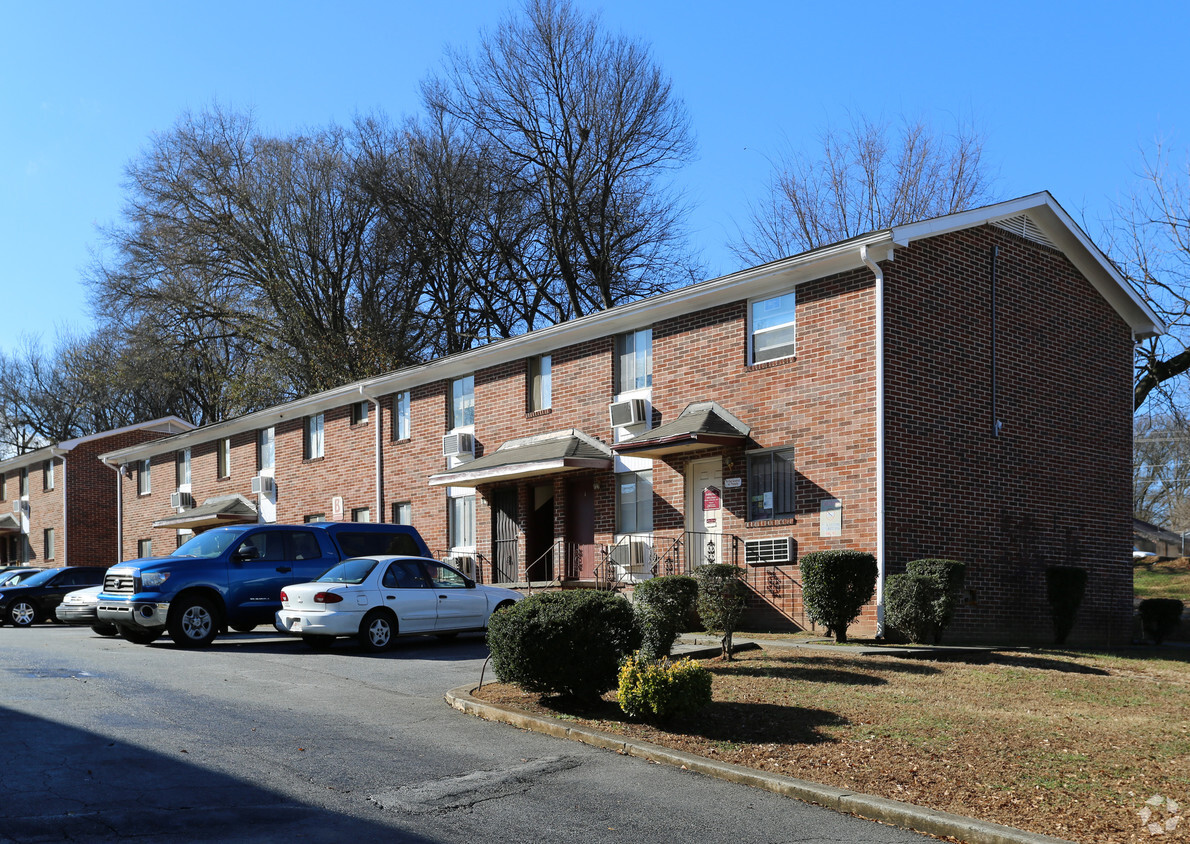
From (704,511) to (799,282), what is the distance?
14.5ft

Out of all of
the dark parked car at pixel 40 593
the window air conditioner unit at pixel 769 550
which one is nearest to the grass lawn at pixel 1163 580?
the window air conditioner unit at pixel 769 550

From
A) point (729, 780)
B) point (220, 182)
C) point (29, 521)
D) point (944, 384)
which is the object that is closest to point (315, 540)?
point (944, 384)

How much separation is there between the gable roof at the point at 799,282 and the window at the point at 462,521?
3.04 m

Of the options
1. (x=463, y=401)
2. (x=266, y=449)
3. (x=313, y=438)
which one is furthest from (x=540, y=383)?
(x=266, y=449)

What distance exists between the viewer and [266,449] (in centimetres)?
3344

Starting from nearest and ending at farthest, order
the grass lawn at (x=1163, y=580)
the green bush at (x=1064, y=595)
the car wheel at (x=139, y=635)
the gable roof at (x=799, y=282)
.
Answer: the car wheel at (x=139, y=635) → the gable roof at (x=799, y=282) → the green bush at (x=1064, y=595) → the grass lawn at (x=1163, y=580)

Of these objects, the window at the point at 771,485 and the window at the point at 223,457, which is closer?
the window at the point at 771,485

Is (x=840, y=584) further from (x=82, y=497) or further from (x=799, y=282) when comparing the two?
(x=82, y=497)

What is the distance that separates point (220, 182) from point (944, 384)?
32.0m

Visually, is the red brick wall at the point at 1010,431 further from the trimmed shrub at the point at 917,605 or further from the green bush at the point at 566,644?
the green bush at the point at 566,644

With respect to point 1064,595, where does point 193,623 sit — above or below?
below

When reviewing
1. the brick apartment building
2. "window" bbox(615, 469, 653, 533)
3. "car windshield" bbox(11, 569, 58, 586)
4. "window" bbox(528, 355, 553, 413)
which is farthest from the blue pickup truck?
the brick apartment building

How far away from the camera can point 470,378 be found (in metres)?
25.9

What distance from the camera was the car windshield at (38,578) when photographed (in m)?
25.5
